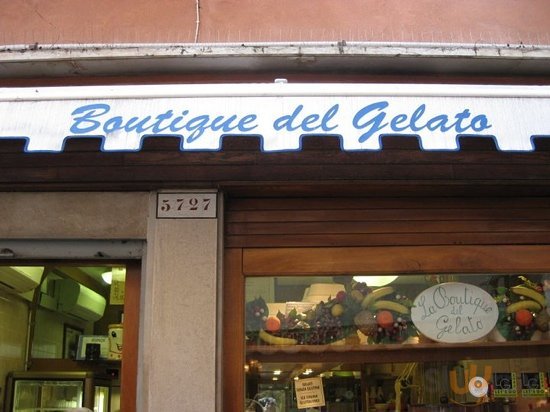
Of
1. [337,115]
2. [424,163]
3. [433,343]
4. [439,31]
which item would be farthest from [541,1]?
[433,343]

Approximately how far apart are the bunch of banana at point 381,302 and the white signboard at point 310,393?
65cm

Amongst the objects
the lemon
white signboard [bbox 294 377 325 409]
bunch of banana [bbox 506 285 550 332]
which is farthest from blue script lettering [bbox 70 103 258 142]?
bunch of banana [bbox 506 285 550 332]

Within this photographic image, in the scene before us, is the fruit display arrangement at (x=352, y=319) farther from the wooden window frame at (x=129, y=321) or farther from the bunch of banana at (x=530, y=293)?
the wooden window frame at (x=129, y=321)

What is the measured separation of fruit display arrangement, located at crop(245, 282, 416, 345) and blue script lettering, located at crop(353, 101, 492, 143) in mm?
1435

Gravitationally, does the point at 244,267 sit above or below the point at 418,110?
below

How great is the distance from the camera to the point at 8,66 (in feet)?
15.4

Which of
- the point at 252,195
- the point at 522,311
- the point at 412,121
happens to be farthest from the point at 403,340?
the point at 412,121

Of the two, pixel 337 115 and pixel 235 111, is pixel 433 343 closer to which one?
pixel 337 115

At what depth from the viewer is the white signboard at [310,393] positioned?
4758 mm

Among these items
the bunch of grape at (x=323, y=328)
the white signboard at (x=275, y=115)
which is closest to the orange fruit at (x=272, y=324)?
the bunch of grape at (x=323, y=328)

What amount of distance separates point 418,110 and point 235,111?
1.07 metres

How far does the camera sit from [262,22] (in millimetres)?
5066

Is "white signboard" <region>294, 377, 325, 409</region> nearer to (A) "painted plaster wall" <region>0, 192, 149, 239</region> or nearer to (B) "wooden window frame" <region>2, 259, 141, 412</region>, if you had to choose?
(B) "wooden window frame" <region>2, 259, 141, 412</region>

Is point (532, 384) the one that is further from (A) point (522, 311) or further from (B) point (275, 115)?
(B) point (275, 115)
